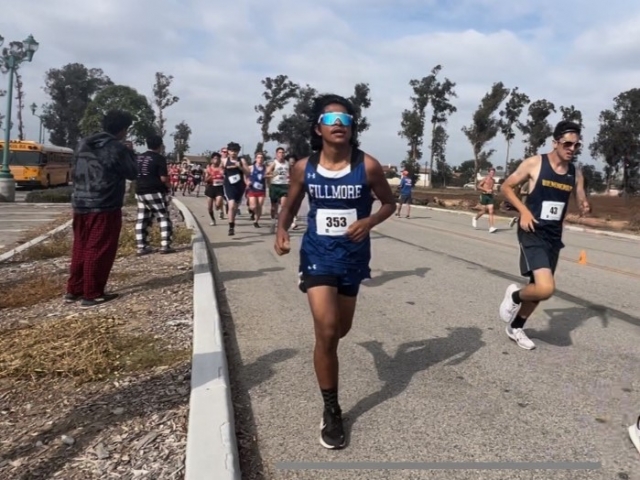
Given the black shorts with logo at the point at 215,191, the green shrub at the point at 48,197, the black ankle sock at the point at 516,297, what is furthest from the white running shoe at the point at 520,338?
the green shrub at the point at 48,197

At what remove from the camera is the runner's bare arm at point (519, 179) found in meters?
5.22

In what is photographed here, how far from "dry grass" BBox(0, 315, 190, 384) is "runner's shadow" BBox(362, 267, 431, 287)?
3.61 m

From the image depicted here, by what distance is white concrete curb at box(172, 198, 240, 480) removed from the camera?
2.80m

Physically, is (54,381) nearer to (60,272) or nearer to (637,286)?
(60,272)

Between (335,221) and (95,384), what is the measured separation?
1.88 m

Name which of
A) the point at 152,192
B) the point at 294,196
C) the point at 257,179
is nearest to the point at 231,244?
the point at 152,192

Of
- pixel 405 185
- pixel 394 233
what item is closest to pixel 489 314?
pixel 394 233

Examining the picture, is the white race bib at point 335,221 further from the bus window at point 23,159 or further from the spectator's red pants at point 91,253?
the bus window at point 23,159

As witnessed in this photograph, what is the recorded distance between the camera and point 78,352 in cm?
436

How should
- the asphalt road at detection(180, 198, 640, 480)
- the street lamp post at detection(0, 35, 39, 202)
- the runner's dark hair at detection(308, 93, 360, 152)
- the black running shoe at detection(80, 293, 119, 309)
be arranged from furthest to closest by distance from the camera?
the street lamp post at detection(0, 35, 39, 202)
the black running shoe at detection(80, 293, 119, 309)
the runner's dark hair at detection(308, 93, 360, 152)
the asphalt road at detection(180, 198, 640, 480)

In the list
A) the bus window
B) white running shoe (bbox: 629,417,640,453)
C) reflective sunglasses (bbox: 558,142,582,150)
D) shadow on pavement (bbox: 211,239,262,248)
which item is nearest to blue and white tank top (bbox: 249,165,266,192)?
shadow on pavement (bbox: 211,239,262,248)

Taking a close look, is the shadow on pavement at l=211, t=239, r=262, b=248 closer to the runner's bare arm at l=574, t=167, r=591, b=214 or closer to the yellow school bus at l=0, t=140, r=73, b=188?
the runner's bare arm at l=574, t=167, r=591, b=214

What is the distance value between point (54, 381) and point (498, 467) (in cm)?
277

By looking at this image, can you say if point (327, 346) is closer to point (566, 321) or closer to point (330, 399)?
point (330, 399)
